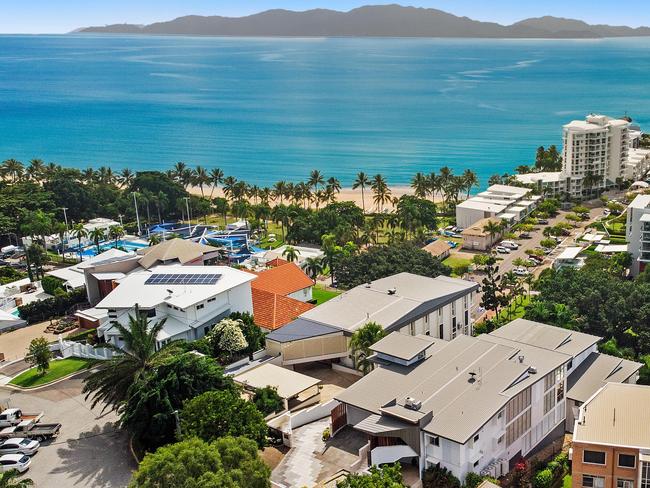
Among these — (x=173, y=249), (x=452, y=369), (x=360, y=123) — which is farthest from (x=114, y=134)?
(x=452, y=369)

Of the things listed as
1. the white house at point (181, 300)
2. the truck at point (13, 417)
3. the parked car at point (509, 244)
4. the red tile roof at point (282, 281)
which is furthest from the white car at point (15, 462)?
the parked car at point (509, 244)

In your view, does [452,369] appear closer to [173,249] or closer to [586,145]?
[173,249]

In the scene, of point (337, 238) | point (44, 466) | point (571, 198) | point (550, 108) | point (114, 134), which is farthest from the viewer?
point (550, 108)

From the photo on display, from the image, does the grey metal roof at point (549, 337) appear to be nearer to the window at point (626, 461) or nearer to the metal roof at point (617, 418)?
the metal roof at point (617, 418)

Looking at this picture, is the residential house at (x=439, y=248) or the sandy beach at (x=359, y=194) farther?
the sandy beach at (x=359, y=194)

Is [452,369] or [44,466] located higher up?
[452,369]

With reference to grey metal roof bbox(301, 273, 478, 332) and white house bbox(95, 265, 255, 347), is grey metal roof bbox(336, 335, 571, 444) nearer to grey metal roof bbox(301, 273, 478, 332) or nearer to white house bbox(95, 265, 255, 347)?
grey metal roof bbox(301, 273, 478, 332)

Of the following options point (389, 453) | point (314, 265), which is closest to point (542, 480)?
point (389, 453)
